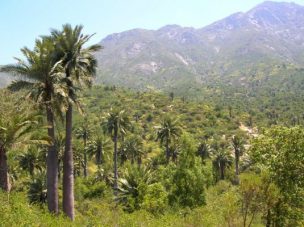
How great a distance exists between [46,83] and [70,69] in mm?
2447

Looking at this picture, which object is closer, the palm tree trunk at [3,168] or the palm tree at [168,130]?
the palm tree trunk at [3,168]

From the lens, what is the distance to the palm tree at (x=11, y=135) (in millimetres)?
25234

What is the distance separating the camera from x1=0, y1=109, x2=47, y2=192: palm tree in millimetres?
25234

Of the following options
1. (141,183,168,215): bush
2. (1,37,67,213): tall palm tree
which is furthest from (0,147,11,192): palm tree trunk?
(141,183,168,215): bush

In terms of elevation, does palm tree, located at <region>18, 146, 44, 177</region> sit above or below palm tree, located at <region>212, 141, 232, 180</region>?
above

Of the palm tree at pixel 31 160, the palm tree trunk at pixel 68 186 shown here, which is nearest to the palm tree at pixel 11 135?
the palm tree trunk at pixel 68 186

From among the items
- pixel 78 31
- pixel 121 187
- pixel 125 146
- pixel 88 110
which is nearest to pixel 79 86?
pixel 78 31

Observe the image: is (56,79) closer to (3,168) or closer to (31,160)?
(3,168)

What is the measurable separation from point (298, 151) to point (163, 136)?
150ft

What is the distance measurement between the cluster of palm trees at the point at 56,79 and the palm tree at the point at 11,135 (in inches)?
73.5

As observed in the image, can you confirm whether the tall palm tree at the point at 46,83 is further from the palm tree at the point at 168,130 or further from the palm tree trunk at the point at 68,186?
the palm tree at the point at 168,130

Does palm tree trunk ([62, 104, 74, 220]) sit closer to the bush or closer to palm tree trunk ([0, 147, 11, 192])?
palm tree trunk ([0, 147, 11, 192])

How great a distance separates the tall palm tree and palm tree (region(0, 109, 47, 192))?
6.18 ft

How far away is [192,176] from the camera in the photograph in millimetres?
48812
